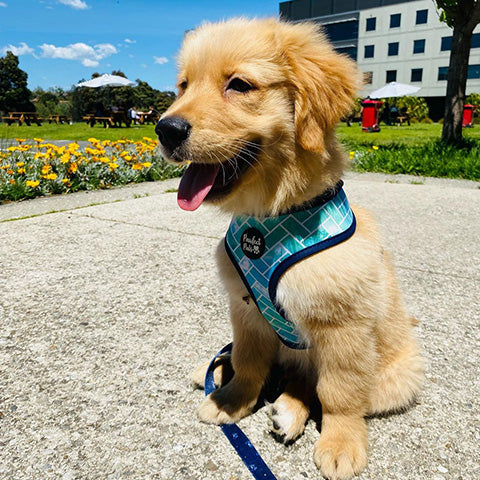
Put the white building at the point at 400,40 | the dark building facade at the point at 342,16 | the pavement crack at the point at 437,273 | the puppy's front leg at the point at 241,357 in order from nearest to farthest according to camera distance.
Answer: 1. the puppy's front leg at the point at 241,357
2. the pavement crack at the point at 437,273
3. the white building at the point at 400,40
4. the dark building facade at the point at 342,16

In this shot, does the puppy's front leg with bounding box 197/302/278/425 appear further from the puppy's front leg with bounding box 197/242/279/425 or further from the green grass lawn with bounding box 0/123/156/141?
the green grass lawn with bounding box 0/123/156/141

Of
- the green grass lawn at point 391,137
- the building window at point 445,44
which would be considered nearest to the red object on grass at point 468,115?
the green grass lawn at point 391,137

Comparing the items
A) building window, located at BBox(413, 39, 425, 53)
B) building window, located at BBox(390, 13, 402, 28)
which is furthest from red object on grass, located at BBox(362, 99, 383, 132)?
building window, located at BBox(390, 13, 402, 28)

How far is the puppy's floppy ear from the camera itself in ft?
5.74

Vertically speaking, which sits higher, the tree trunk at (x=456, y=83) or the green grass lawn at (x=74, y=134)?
the tree trunk at (x=456, y=83)

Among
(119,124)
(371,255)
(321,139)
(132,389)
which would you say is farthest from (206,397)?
(119,124)

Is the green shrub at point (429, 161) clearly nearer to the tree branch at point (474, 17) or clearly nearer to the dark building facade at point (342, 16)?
the tree branch at point (474, 17)

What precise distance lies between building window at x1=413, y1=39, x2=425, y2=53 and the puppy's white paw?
178ft

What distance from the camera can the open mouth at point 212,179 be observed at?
68.9 inches

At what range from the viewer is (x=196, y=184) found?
182 centimetres

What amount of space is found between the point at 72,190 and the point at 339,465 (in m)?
5.90

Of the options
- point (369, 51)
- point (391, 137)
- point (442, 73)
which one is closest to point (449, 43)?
point (442, 73)

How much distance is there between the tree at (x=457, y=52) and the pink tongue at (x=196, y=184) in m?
8.99

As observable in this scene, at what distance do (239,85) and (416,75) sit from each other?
2114 inches
